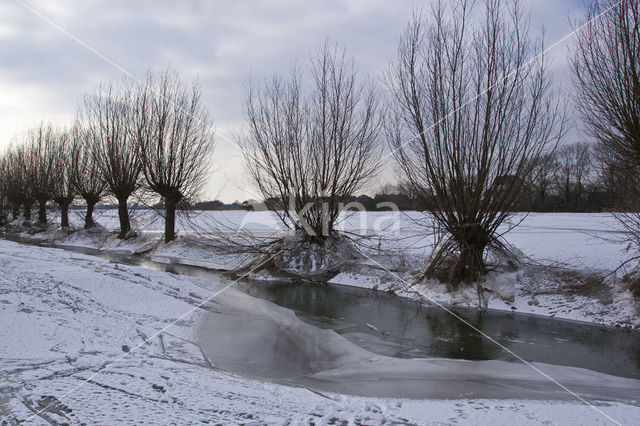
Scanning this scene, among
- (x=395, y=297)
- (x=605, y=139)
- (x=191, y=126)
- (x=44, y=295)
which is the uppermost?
(x=191, y=126)

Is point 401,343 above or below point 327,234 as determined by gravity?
below

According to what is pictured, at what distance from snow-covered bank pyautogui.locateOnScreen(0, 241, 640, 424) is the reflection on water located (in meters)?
2.12

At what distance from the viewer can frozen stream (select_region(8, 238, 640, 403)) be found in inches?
217

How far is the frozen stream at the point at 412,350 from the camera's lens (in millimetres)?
5508

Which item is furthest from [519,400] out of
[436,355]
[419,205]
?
[419,205]

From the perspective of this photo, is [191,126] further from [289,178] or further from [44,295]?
[44,295]

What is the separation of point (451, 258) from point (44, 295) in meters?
9.56

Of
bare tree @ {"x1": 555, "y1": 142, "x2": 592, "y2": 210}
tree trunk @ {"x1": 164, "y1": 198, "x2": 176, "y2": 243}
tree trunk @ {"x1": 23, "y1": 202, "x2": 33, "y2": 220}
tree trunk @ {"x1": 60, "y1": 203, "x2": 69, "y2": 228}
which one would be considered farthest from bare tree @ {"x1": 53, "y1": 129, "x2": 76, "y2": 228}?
bare tree @ {"x1": 555, "y1": 142, "x2": 592, "y2": 210}

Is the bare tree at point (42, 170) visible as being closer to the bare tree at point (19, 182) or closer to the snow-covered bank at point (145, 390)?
the bare tree at point (19, 182)

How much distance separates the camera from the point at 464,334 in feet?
27.1

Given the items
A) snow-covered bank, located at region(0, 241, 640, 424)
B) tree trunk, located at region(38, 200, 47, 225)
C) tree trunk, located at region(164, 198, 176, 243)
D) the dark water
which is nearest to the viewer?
snow-covered bank, located at region(0, 241, 640, 424)

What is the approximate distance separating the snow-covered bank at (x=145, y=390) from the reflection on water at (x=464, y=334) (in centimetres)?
212

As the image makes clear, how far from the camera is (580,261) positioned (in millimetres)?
12422

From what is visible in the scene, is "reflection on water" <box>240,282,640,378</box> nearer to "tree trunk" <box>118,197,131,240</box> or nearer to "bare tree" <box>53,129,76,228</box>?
"tree trunk" <box>118,197,131,240</box>
